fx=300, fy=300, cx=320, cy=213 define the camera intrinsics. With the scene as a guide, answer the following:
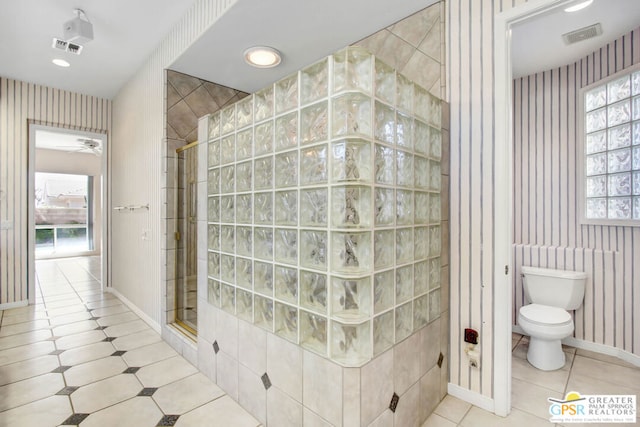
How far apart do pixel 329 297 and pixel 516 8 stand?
1.76 metres

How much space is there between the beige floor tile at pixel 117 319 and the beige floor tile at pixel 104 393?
121 centimetres

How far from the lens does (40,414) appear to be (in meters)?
1.69

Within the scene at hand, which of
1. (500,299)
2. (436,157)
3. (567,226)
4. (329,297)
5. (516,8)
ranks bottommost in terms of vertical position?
(500,299)

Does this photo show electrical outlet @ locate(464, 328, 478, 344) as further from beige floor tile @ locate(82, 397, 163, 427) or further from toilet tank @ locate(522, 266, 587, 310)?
beige floor tile @ locate(82, 397, 163, 427)

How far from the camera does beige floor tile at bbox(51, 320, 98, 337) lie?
2.80m

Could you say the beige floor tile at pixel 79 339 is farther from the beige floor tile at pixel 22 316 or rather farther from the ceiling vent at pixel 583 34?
the ceiling vent at pixel 583 34

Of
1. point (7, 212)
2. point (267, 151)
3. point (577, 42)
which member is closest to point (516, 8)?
point (577, 42)

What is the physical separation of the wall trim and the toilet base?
81 cm

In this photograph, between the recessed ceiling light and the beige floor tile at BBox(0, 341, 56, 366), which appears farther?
the recessed ceiling light

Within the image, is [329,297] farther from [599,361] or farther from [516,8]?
[599,361]

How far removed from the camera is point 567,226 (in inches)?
105

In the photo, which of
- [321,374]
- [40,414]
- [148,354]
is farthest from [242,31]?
[40,414]

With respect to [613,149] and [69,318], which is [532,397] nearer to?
[613,149]

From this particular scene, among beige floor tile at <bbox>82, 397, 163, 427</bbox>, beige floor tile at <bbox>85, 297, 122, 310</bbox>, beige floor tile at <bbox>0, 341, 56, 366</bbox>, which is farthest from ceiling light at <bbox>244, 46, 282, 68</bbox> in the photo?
beige floor tile at <bbox>85, 297, 122, 310</bbox>
